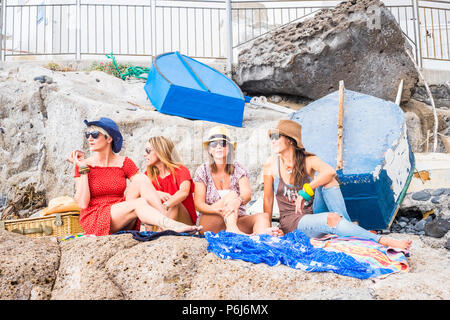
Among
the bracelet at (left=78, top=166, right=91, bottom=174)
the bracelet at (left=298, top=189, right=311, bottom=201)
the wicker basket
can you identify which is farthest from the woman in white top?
the wicker basket

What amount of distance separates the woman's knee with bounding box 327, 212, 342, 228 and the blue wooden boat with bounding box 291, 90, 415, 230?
928 mm

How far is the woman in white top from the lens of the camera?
11.8 ft

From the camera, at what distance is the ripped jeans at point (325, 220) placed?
10.6ft

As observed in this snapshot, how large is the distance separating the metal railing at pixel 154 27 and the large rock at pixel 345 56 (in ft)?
3.96

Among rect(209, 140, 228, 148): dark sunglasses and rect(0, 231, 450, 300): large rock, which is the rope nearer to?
rect(209, 140, 228, 148): dark sunglasses

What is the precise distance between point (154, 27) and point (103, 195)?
613 cm

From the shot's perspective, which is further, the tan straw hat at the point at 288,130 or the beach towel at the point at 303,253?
the tan straw hat at the point at 288,130

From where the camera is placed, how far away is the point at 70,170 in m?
6.04

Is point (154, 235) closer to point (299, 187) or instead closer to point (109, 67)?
point (299, 187)

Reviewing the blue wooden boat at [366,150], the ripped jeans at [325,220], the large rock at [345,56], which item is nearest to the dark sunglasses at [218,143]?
the ripped jeans at [325,220]

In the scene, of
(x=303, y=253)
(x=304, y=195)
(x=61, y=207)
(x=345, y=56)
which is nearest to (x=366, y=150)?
(x=304, y=195)

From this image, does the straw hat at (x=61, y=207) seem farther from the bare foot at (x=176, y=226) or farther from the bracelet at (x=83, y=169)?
the bare foot at (x=176, y=226)

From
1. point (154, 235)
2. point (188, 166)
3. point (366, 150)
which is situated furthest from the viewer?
point (188, 166)

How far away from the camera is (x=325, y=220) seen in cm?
335
